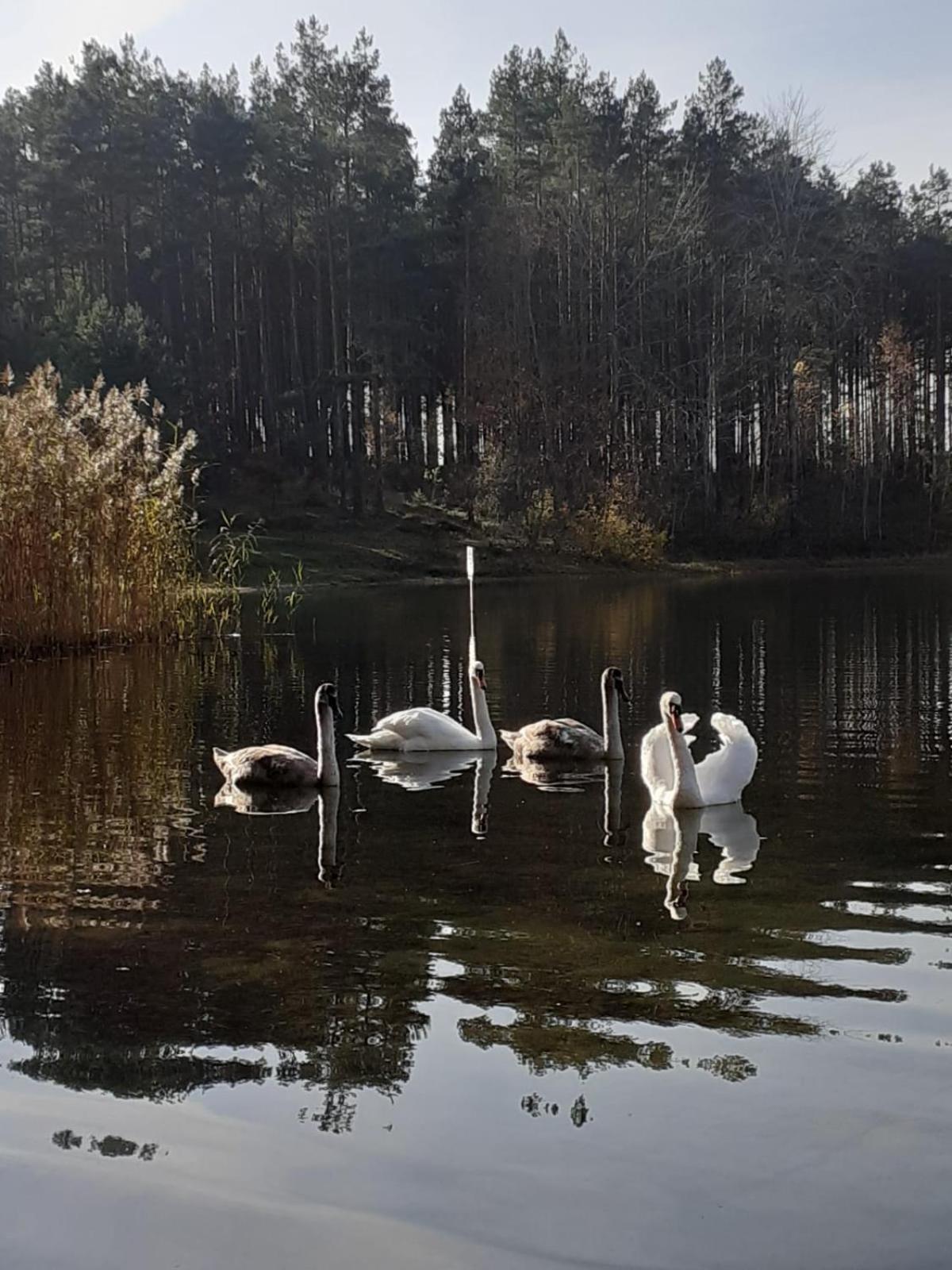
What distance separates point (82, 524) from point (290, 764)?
33.3 feet

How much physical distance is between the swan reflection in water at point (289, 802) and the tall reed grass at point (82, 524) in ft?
31.6

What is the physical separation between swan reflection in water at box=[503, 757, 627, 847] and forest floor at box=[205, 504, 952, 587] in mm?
28351

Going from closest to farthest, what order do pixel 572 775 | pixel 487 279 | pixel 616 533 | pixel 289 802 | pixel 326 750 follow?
1. pixel 289 802
2. pixel 326 750
3. pixel 572 775
4. pixel 616 533
5. pixel 487 279

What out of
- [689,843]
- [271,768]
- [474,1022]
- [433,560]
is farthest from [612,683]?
[433,560]

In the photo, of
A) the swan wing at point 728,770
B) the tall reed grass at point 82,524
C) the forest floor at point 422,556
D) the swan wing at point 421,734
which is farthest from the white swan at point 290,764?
the forest floor at point 422,556

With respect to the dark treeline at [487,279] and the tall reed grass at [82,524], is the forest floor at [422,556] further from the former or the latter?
the tall reed grass at [82,524]

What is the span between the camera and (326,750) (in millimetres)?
11844

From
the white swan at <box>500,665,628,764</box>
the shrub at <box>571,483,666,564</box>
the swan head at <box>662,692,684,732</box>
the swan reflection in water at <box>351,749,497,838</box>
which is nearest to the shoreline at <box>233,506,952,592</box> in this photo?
the shrub at <box>571,483,666,564</box>

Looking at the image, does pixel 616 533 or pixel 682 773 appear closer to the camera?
pixel 682 773

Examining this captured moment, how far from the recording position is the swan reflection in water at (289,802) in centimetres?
1041

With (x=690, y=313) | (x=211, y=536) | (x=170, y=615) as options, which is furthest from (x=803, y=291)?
(x=170, y=615)

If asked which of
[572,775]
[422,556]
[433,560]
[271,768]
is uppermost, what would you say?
Answer: [422,556]

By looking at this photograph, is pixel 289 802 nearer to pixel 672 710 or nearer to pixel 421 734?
pixel 421 734

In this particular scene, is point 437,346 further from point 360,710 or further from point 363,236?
point 360,710
